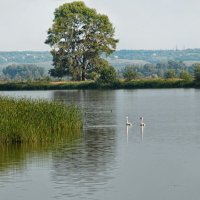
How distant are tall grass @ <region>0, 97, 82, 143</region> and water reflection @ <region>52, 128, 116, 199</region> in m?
1.56

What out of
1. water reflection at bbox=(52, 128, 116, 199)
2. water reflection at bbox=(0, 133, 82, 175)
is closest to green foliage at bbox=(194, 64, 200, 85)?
water reflection at bbox=(52, 128, 116, 199)

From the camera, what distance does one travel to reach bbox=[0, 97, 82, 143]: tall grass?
3631 centimetres

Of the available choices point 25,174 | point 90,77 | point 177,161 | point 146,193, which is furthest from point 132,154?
point 90,77

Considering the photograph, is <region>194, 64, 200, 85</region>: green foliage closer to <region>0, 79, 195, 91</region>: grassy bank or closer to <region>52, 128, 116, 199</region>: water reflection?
<region>0, 79, 195, 91</region>: grassy bank

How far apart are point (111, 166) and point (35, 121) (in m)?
8.77

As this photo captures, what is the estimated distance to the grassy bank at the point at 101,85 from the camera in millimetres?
115312

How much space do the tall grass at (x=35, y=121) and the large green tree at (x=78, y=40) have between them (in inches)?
3098

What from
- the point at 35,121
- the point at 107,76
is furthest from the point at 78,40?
the point at 35,121

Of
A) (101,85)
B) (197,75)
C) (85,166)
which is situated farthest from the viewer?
(101,85)

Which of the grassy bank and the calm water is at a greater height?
the grassy bank

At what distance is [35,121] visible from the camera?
3831 centimetres

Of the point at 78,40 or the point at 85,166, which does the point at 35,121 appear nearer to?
the point at 85,166

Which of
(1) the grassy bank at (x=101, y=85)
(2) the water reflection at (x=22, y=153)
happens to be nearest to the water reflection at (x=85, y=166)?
(2) the water reflection at (x=22, y=153)

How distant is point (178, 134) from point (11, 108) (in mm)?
10704
